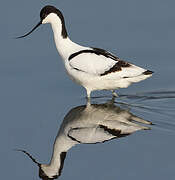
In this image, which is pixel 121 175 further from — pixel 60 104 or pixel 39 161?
pixel 60 104

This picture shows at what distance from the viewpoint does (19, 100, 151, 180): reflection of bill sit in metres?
8.54

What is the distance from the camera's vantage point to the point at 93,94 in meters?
11.0

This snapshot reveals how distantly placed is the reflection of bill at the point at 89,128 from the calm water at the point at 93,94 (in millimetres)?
73

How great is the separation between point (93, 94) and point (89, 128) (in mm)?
1605

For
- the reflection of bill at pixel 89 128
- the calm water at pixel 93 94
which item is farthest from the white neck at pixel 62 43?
the reflection of bill at pixel 89 128

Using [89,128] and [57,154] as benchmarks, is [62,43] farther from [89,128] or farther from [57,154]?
[57,154]

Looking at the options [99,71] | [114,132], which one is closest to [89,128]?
[114,132]

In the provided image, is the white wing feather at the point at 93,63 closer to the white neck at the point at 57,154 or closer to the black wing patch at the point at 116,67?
the black wing patch at the point at 116,67

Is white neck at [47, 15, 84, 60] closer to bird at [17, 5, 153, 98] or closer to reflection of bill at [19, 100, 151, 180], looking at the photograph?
bird at [17, 5, 153, 98]

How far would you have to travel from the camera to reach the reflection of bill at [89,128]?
336 inches

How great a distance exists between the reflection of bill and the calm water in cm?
7

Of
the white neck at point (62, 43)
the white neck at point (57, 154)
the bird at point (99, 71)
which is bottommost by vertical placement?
the white neck at point (57, 154)

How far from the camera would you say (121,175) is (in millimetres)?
8008

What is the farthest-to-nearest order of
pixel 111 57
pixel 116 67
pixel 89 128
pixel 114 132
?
pixel 111 57
pixel 116 67
pixel 89 128
pixel 114 132
